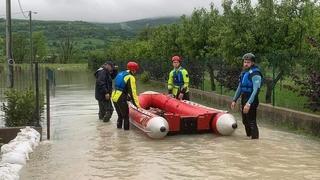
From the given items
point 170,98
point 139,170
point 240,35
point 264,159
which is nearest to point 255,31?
point 240,35

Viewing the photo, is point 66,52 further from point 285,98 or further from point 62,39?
point 285,98

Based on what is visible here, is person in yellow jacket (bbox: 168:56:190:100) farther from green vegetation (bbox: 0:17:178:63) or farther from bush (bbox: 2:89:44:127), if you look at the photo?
green vegetation (bbox: 0:17:178:63)

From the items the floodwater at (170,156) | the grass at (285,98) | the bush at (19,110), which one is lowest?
the floodwater at (170,156)

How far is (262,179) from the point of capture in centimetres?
802

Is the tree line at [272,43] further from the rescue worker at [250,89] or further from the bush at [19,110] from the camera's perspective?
the bush at [19,110]

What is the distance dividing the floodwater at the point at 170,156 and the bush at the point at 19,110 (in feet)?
2.39

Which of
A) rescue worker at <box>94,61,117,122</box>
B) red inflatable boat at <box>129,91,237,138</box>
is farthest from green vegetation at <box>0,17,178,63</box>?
red inflatable boat at <box>129,91,237,138</box>

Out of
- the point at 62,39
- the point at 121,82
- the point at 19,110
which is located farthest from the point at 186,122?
the point at 62,39

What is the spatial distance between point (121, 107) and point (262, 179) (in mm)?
5755

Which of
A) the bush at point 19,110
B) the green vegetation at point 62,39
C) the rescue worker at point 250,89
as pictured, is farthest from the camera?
the green vegetation at point 62,39

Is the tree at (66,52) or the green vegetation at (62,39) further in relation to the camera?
the tree at (66,52)

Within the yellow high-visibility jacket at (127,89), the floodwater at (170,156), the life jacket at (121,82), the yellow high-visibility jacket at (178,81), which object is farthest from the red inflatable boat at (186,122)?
the yellow high-visibility jacket at (178,81)

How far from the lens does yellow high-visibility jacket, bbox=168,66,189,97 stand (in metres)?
14.9

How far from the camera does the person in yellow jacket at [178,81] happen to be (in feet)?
48.8
